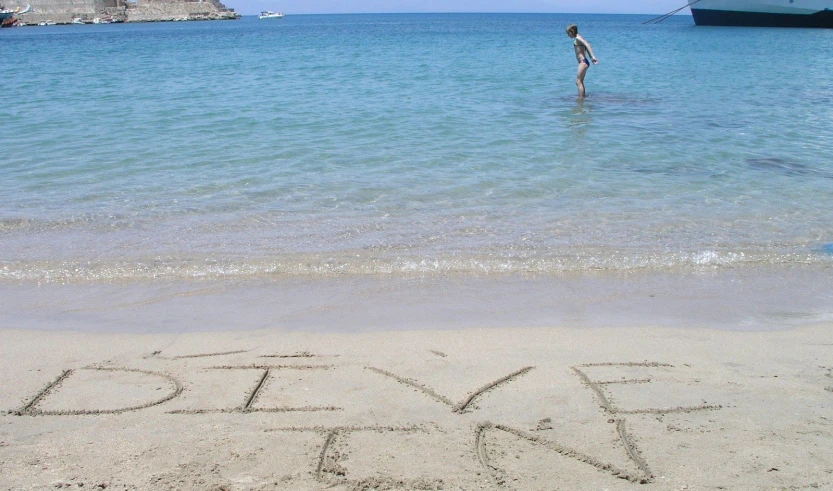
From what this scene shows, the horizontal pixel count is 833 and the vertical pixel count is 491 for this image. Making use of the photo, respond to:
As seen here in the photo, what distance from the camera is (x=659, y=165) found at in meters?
7.84

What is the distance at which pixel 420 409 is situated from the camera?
290cm

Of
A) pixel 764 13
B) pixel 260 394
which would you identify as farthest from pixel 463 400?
pixel 764 13

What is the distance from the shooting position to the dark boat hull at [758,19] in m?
39.4

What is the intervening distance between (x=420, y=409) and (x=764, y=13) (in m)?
48.2

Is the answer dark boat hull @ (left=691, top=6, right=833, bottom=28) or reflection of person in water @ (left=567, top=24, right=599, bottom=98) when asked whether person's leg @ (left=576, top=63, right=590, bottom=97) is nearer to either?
reflection of person in water @ (left=567, top=24, right=599, bottom=98)

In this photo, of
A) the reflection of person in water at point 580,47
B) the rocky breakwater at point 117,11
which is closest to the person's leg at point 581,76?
the reflection of person in water at point 580,47

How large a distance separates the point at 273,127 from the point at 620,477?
28.8ft

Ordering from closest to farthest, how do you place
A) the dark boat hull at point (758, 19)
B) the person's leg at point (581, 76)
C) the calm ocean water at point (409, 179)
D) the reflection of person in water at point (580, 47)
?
the calm ocean water at point (409, 179)
the reflection of person in water at point (580, 47)
the person's leg at point (581, 76)
the dark boat hull at point (758, 19)

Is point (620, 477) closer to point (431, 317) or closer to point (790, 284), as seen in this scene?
point (431, 317)

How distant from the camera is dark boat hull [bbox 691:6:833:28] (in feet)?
129

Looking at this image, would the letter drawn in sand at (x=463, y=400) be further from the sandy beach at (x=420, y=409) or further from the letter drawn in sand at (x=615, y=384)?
the letter drawn in sand at (x=615, y=384)

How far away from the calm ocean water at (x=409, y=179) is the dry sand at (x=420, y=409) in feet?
4.44

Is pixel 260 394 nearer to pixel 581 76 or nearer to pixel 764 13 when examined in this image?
pixel 581 76

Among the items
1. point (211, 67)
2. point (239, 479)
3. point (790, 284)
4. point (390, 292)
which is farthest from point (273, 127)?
point (211, 67)
